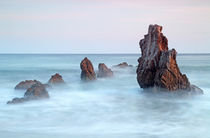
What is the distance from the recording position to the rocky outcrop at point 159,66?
926 inches

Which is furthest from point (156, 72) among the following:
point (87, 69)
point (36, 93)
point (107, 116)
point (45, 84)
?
point (87, 69)

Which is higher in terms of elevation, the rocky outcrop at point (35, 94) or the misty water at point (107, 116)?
the rocky outcrop at point (35, 94)

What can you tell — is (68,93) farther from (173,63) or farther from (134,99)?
(173,63)

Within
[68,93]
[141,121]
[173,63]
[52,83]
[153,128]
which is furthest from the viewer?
[52,83]

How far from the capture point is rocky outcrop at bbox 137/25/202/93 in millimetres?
23531

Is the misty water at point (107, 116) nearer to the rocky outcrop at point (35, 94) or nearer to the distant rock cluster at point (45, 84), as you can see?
the rocky outcrop at point (35, 94)

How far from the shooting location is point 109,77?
→ 39906 millimetres

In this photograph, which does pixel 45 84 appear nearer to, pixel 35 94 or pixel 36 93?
pixel 36 93

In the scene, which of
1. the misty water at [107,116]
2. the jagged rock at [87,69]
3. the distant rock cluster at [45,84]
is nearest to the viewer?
the misty water at [107,116]

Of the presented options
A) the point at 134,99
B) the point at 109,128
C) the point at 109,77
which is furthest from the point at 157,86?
the point at 109,77

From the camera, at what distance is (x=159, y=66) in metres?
24.3

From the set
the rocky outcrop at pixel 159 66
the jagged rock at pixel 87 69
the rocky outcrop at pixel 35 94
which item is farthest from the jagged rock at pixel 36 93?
the jagged rock at pixel 87 69

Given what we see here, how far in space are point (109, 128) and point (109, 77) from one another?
23.7m

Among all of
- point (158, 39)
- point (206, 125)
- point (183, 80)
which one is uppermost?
point (158, 39)
